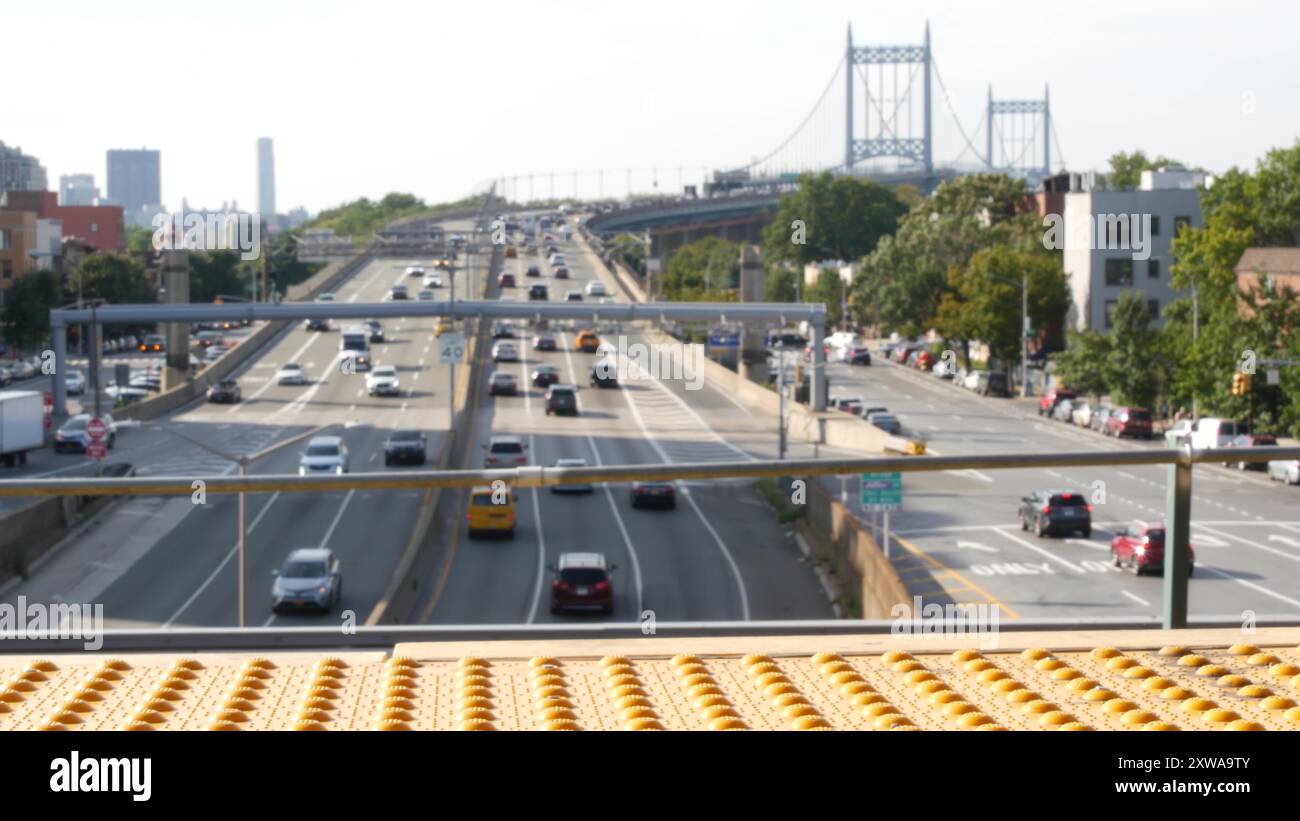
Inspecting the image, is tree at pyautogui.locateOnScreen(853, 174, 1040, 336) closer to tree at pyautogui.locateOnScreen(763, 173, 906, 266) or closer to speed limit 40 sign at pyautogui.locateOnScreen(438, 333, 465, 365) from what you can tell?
tree at pyautogui.locateOnScreen(763, 173, 906, 266)

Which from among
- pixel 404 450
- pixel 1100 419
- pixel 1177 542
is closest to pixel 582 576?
pixel 1177 542

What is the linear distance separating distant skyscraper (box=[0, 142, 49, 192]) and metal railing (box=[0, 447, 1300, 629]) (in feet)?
405

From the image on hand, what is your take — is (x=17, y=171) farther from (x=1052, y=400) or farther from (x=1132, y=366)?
(x=1132, y=366)

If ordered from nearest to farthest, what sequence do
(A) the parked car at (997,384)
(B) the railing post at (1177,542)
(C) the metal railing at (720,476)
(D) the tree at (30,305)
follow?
1. (C) the metal railing at (720,476)
2. (B) the railing post at (1177,542)
3. (D) the tree at (30,305)
4. (A) the parked car at (997,384)

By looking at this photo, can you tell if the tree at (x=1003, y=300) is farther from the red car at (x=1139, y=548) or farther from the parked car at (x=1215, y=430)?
the red car at (x=1139, y=548)

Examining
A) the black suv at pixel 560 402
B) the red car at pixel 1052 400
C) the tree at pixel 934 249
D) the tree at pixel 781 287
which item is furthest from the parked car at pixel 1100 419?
the tree at pixel 781 287

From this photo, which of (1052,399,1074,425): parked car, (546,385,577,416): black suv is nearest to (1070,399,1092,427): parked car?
(1052,399,1074,425): parked car

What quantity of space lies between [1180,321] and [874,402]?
10706 mm

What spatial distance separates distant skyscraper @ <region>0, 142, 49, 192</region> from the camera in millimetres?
123188

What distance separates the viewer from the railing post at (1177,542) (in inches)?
169

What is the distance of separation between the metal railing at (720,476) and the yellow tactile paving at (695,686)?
0.59 m

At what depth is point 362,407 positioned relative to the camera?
51.6 meters
